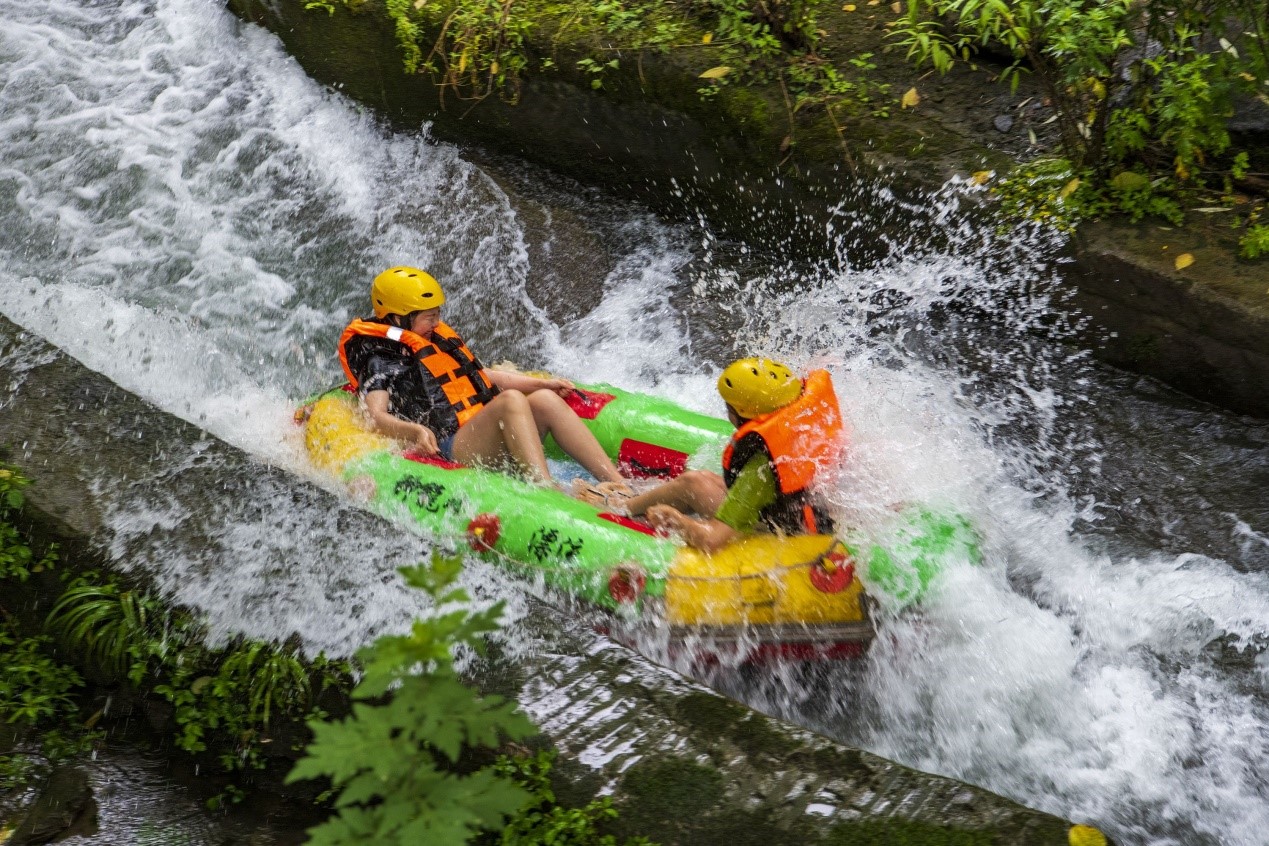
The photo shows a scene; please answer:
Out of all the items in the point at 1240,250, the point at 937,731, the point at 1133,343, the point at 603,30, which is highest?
the point at 603,30

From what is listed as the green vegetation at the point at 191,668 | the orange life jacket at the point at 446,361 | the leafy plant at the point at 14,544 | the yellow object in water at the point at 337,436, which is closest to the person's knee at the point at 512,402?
the orange life jacket at the point at 446,361

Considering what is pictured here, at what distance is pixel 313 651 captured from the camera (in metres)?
3.85

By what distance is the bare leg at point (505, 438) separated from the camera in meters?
5.06

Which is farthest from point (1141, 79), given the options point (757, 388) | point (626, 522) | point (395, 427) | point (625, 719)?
point (625, 719)

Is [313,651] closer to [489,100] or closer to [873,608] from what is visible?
[873,608]

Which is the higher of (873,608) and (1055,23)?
(1055,23)

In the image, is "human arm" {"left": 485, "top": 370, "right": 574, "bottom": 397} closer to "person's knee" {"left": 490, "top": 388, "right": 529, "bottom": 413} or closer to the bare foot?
"person's knee" {"left": 490, "top": 388, "right": 529, "bottom": 413}

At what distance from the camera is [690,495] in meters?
4.55

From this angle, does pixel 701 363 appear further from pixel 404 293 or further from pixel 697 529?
pixel 697 529

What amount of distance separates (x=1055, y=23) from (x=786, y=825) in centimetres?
427

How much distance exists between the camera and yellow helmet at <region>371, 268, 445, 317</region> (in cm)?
545

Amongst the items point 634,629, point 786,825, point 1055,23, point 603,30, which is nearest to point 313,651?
point 634,629

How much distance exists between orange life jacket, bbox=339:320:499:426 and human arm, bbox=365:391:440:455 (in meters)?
0.23

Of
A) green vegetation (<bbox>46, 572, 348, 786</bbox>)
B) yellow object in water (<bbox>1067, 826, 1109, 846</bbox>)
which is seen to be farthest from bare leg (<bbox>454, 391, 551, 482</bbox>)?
yellow object in water (<bbox>1067, 826, 1109, 846</bbox>)
